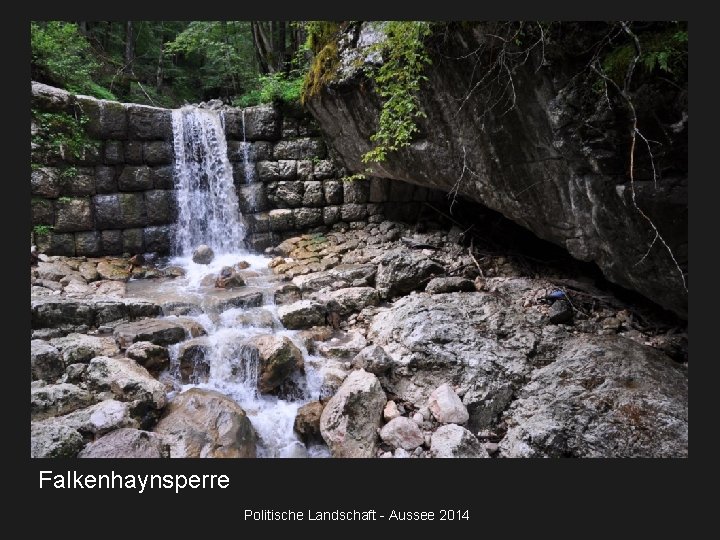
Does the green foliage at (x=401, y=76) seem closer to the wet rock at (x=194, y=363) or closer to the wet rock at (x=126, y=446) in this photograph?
the wet rock at (x=194, y=363)

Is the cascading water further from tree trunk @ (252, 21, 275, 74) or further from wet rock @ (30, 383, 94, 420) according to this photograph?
tree trunk @ (252, 21, 275, 74)

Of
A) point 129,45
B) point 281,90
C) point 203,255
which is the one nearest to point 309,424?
point 203,255

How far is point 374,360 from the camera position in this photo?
154 inches

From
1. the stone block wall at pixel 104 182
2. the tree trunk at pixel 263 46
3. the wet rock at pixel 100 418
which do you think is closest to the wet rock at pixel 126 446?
the wet rock at pixel 100 418

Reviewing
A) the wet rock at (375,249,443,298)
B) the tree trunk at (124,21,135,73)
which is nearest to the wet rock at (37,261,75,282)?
the wet rock at (375,249,443,298)

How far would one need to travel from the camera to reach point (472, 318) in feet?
14.1

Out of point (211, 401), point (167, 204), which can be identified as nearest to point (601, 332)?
point (211, 401)

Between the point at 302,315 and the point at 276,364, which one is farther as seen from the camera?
the point at 302,315

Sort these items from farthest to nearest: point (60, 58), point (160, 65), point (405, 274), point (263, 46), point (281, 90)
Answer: point (160, 65)
point (263, 46)
point (281, 90)
point (60, 58)
point (405, 274)

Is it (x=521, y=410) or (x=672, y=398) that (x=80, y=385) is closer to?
(x=521, y=410)

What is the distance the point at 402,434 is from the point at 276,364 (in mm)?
1393

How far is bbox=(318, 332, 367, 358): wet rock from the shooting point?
4.44 metres

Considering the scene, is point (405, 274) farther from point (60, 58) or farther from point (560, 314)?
point (60, 58)

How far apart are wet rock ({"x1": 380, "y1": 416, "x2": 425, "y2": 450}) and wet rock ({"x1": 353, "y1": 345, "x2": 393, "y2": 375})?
0.59 m
